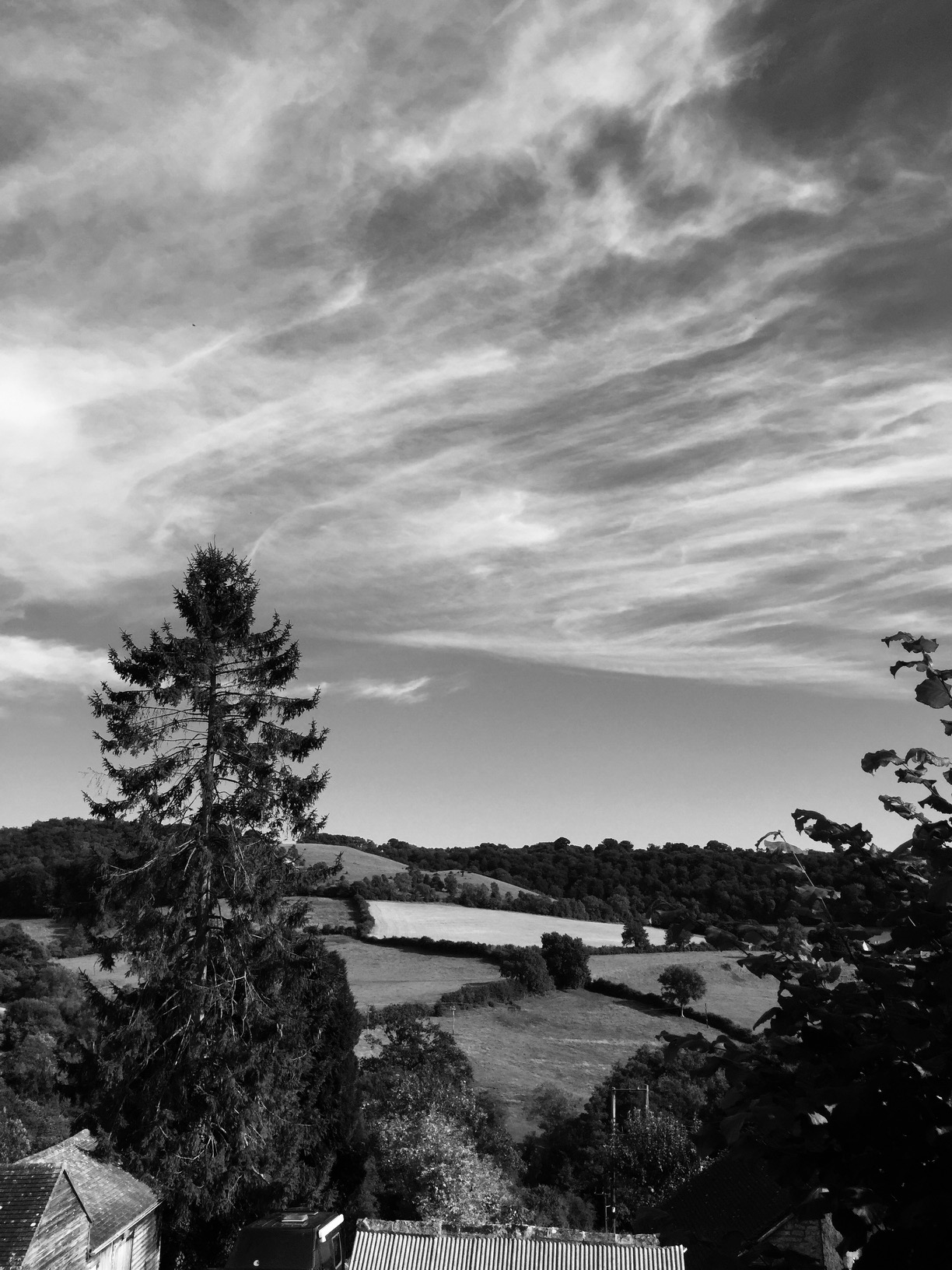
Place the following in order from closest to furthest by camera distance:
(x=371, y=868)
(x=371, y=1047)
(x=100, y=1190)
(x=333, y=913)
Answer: (x=100, y=1190)
(x=371, y=1047)
(x=333, y=913)
(x=371, y=868)

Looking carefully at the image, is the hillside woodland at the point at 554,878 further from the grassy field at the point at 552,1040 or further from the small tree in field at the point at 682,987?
the grassy field at the point at 552,1040

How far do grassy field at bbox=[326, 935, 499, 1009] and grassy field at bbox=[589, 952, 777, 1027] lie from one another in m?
10.5

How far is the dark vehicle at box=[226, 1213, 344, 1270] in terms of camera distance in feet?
68.5

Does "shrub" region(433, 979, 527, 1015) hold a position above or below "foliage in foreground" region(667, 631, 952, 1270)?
below

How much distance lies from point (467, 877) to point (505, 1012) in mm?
50891

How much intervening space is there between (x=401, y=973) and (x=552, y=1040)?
19285 millimetres

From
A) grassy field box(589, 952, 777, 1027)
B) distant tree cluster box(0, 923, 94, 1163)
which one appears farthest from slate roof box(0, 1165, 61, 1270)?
grassy field box(589, 952, 777, 1027)

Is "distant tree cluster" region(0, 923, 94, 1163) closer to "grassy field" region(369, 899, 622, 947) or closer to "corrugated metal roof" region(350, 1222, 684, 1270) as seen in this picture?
"corrugated metal roof" region(350, 1222, 684, 1270)

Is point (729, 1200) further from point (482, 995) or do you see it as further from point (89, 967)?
point (89, 967)

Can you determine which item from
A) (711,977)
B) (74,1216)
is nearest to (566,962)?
(711,977)

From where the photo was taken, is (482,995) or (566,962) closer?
(482,995)

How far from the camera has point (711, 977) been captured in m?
75.6

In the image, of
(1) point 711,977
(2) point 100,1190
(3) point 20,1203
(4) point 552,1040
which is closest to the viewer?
(3) point 20,1203

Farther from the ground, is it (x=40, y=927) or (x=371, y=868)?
(x=371, y=868)
